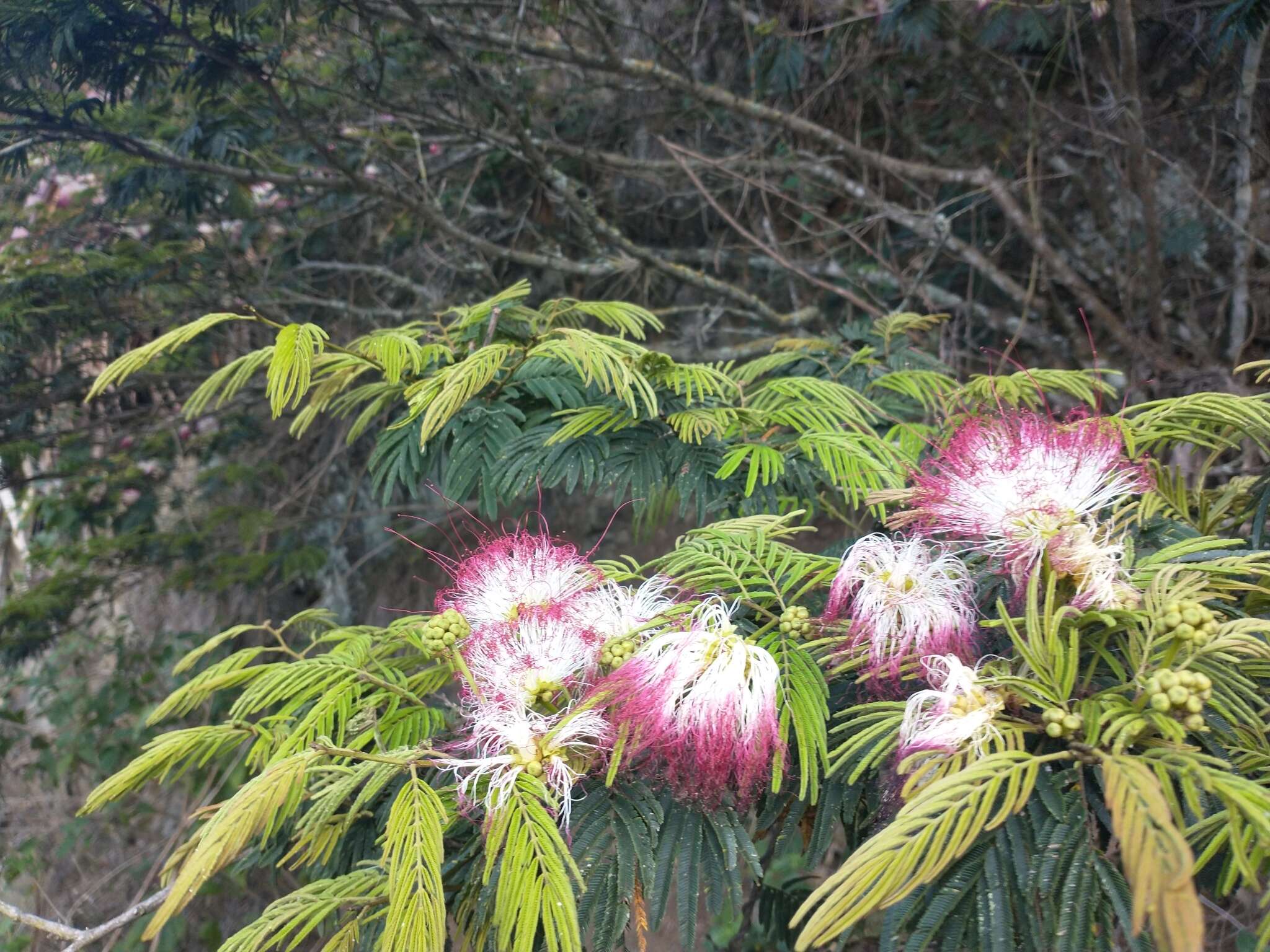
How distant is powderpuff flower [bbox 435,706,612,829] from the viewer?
2.79 ft

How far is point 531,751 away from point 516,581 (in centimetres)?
27

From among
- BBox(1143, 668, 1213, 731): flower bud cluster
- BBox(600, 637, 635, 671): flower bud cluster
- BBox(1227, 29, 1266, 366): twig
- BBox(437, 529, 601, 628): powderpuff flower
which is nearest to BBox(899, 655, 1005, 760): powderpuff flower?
BBox(1143, 668, 1213, 731): flower bud cluster

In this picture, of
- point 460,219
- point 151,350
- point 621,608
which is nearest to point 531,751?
point 621,608

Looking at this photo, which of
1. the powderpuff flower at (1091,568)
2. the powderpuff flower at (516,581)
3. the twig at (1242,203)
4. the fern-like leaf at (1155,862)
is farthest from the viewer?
the twig at (1242,203)

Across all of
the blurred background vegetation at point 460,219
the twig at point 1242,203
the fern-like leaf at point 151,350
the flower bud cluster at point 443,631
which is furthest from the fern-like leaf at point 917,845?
the twig at point 1242,203

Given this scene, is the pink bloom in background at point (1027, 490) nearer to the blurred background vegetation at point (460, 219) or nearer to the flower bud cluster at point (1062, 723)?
the flower bud cluster at point (1062, 723)

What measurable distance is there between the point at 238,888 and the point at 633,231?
10.6ft

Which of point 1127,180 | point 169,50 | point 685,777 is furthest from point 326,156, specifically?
point 1127,180

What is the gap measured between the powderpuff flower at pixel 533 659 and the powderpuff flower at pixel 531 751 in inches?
1.0

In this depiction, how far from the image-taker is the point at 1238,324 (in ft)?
8.80

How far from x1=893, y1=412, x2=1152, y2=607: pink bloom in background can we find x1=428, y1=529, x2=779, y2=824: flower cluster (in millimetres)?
272

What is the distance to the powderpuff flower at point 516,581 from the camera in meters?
1.06

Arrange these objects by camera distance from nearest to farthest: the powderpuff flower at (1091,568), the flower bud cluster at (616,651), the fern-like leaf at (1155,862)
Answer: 1. the fern-like leaf at (1155,862)
2. the powderpuff flower at (1091,568)
3. the flower bud cluster at (616,651)

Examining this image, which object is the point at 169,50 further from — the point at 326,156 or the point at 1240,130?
the point at 1240,130
